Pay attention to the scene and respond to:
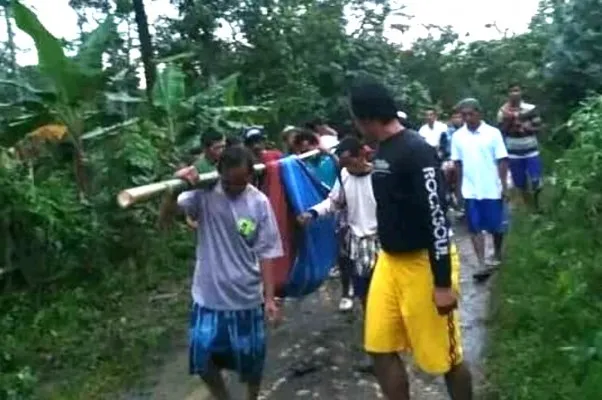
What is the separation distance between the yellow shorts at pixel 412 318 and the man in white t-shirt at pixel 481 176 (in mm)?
5230

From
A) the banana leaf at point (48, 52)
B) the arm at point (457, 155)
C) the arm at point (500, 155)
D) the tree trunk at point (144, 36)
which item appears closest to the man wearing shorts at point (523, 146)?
the arm at point (457, 155)

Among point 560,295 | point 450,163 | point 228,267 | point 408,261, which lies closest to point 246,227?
point 228,267

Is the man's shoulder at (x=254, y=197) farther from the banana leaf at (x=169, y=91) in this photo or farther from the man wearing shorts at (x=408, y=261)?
the banana leaf at (x=169, y=91)

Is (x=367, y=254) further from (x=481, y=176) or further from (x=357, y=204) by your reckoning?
(x=481, y=176)

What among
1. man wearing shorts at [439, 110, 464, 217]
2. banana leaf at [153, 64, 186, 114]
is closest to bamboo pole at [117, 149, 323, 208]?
man wearing shorts at [439, 110, 464, 217]

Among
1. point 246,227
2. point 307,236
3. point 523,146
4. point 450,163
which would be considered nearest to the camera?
point 246,227

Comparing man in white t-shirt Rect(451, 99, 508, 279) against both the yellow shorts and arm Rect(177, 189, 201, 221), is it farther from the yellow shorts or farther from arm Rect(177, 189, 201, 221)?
the yellow shorts

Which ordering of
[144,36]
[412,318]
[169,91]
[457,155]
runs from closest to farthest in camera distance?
[412,318] → [457,155] → [169,91] → [144,36]

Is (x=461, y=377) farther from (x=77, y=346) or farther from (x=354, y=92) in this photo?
(x=77, y=346)

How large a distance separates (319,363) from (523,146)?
20.1ft

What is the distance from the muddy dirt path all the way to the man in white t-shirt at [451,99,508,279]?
855 mm

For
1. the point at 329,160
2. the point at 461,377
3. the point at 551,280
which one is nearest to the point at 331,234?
the point at 329,160

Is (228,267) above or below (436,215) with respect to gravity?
below

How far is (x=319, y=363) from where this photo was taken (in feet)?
27.2
